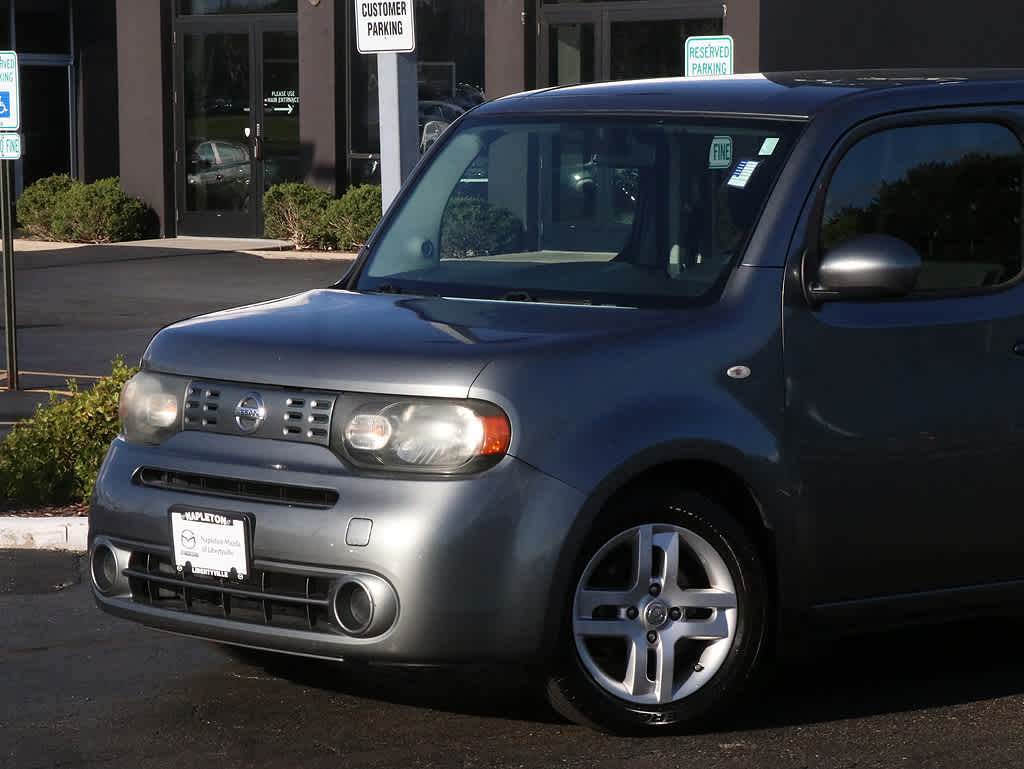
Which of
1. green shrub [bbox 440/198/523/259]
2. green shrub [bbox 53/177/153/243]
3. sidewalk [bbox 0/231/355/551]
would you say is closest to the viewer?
green shrub [bbox 440/198/523/259]

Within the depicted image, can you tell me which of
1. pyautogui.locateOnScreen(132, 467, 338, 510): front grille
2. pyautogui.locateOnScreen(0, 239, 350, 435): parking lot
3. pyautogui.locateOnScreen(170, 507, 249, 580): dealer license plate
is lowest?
pyautogui.locateOnScreen(0, 239, 350, 435): parking lot

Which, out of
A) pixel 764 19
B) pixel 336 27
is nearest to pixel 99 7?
pixel 336 27

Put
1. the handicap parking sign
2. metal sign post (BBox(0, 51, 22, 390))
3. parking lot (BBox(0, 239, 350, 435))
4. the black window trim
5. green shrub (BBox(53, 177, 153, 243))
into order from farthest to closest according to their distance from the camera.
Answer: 1. green shrub (BBox(53, 177, 153, 243))
2. parking lot (BBox(0, 239, 350, 435))
3. the handicap parking sign
4. metal sign post (BBox(0, 51, 22, 390))
5. the black window trim

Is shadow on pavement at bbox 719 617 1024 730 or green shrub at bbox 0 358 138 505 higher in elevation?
green shrub at bbox 0 358 138 505

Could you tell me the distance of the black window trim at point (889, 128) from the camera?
5863 mm

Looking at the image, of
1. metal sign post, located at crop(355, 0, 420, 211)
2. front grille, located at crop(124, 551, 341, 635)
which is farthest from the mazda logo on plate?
metal sign post, located at crop(355, 0, 420, 211)

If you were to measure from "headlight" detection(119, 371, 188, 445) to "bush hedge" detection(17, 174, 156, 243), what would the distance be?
2453 centimetres

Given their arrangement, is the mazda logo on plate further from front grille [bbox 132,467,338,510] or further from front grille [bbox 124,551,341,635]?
front grille [bbox 124,551,341,635]

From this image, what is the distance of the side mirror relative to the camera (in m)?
5.72

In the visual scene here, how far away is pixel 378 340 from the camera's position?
5508 mm

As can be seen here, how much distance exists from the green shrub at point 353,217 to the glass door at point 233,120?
10.2ft

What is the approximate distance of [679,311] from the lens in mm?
5727

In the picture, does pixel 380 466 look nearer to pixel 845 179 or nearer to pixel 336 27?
pixel 845 179

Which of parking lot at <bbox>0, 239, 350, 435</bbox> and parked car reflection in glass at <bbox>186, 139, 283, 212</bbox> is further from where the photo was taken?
parked car reflection in glass at <bbox>186, 139, 283, 212</bbox>
